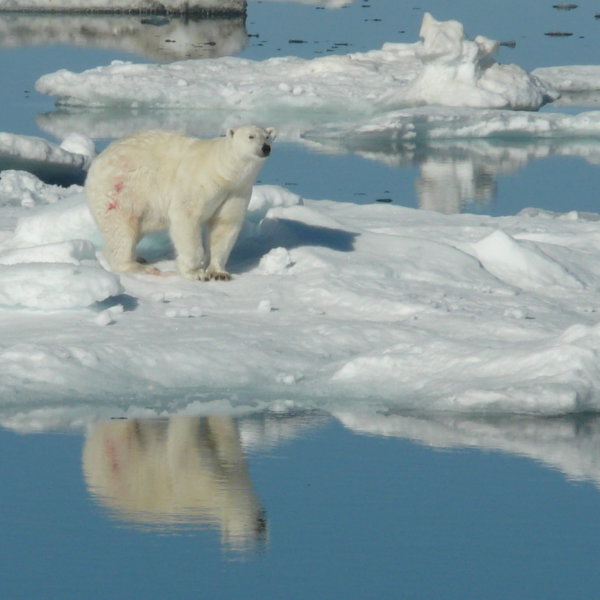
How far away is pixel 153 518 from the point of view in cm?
492

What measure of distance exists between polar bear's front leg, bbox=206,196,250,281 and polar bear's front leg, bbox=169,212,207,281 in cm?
7

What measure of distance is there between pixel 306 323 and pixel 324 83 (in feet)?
34.0

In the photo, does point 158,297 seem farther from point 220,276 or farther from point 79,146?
point 79,146

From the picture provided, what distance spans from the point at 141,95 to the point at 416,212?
22.9 ft

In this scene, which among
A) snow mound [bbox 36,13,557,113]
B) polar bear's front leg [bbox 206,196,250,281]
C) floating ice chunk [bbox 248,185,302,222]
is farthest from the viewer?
snow mound [bbox 36,13,557,113]

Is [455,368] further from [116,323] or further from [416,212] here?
[416,212]

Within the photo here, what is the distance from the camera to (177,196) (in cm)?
735

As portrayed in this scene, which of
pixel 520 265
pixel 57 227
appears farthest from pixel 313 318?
pixel 57 227

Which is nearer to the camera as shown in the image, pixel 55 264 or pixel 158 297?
pixel 55 264

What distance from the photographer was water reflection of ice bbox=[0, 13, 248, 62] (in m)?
22.0

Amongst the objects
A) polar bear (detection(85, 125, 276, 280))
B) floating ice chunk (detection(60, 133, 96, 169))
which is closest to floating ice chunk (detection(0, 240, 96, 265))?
polar bear (detection(85, 125, 276, 280))

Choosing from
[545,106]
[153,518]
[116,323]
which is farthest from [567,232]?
[545,106]

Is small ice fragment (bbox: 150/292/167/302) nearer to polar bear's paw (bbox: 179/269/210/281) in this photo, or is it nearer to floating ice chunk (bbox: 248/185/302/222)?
polar bear's paw (bbox: 179/269/210/281)

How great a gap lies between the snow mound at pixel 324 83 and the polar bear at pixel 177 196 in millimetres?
8588
